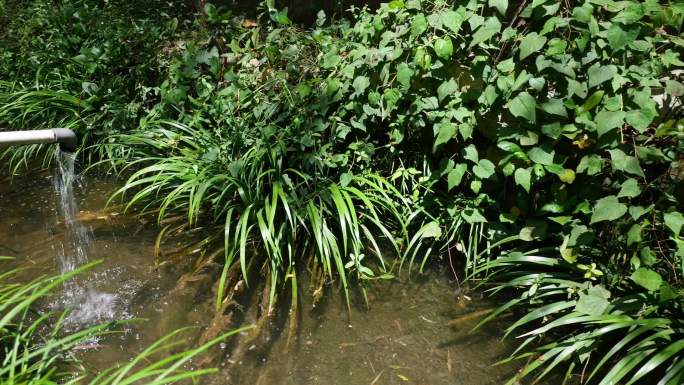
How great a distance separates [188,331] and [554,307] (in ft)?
4.90

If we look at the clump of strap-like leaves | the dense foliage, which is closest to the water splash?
the dense foliage

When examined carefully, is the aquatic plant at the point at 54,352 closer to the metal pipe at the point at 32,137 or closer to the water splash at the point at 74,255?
the water splash at the point at 74,255

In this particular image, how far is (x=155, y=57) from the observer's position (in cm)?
377

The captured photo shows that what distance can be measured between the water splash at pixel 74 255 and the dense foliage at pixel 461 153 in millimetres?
253

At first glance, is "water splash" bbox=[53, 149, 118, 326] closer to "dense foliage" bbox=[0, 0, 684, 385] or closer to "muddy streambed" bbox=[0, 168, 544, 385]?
"muddy streambed" bbox=[0, 168, 544, 385]

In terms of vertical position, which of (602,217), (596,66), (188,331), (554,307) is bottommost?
(188,331)

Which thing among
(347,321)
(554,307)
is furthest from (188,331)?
(554,307)

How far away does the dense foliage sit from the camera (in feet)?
6.98

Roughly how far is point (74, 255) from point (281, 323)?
46.8 inches

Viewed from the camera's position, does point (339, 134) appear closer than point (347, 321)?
No

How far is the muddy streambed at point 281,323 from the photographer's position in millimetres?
2143

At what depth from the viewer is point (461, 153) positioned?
105 inches

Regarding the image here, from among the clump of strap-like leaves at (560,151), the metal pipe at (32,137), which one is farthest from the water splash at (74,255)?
the clump of strap-like leaves at (560,151)

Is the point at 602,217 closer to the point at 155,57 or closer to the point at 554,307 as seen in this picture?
the point at 554,307
